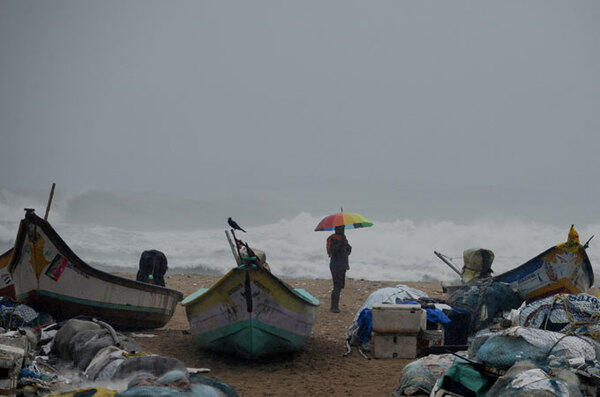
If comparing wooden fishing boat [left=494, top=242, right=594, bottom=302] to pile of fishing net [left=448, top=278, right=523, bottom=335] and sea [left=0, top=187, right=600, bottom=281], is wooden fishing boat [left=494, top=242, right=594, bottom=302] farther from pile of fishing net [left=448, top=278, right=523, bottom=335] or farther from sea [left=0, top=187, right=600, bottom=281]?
sea [left=0, top=187, right=600, bottom=281]

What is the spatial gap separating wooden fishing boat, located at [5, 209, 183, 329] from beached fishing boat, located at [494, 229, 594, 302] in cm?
554

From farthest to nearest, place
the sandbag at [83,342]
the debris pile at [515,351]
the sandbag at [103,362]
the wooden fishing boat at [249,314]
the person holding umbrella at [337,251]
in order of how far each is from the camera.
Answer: the person holding umbrella at [337,251], the wooden fishing boat at [249,314], the sandbag at [83,342], the sandbag at [103,362], the debris pile at [515,351]

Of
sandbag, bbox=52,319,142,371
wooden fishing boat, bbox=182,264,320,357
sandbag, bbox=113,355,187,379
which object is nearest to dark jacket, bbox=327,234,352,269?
wooden fishing boat, bbox=182,264,320,357

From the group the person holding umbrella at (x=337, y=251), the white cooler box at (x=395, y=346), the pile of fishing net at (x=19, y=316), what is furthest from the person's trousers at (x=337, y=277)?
the pile of fishing net at (x=19, y=316)

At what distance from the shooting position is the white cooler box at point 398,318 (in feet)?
27.2

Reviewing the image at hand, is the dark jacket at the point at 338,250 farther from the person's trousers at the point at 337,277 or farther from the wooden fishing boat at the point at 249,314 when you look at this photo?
the wooden fishing boat at the point at 249,314

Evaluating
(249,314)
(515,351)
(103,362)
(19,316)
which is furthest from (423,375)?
(19,316)

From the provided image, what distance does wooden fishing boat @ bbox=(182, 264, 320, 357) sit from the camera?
8109mm

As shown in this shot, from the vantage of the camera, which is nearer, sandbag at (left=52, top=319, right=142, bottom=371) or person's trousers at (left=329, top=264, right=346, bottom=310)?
sandbag at (left=52, top=319, right=142, bottom=371)

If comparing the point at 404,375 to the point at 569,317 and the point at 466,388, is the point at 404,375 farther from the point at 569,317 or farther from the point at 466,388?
the point at 569,317

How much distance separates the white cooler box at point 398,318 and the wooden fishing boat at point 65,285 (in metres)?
3.69

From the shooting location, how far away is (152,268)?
10977 millimetres

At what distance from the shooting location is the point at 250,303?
8.03 metres

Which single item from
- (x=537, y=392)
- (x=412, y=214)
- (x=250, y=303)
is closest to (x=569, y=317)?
(x=537, y=392)
